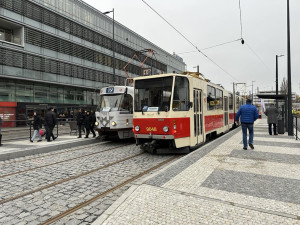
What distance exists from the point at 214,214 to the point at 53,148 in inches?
328

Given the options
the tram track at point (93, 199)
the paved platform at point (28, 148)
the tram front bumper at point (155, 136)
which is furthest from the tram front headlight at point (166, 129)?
the paved platform at point (28, 148)

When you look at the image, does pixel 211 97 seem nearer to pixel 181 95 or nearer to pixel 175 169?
pixel 181 95

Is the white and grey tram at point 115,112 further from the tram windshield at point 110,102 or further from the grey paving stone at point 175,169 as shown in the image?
the grey paving stone at point 175,169

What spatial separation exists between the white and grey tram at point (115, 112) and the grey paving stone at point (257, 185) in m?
6.28

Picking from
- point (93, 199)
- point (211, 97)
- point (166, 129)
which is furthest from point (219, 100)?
point (93, 199)

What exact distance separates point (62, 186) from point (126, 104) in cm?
643

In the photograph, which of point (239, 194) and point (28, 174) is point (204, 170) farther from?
point (28, 174)

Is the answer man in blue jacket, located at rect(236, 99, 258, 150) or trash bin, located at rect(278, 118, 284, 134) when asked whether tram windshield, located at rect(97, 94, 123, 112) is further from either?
trash bin, located at rect(278, 118, 284, 134)

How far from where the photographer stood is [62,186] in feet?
16.1

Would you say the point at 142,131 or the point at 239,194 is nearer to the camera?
the point at 239,194

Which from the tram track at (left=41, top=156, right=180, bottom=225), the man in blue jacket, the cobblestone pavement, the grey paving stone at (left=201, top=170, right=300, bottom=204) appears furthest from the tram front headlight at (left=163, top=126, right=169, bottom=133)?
the man in blue jacket

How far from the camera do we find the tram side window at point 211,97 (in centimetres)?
1005

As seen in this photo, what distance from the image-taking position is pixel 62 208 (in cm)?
382

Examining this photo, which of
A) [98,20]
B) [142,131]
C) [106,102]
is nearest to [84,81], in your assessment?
[98,20]
